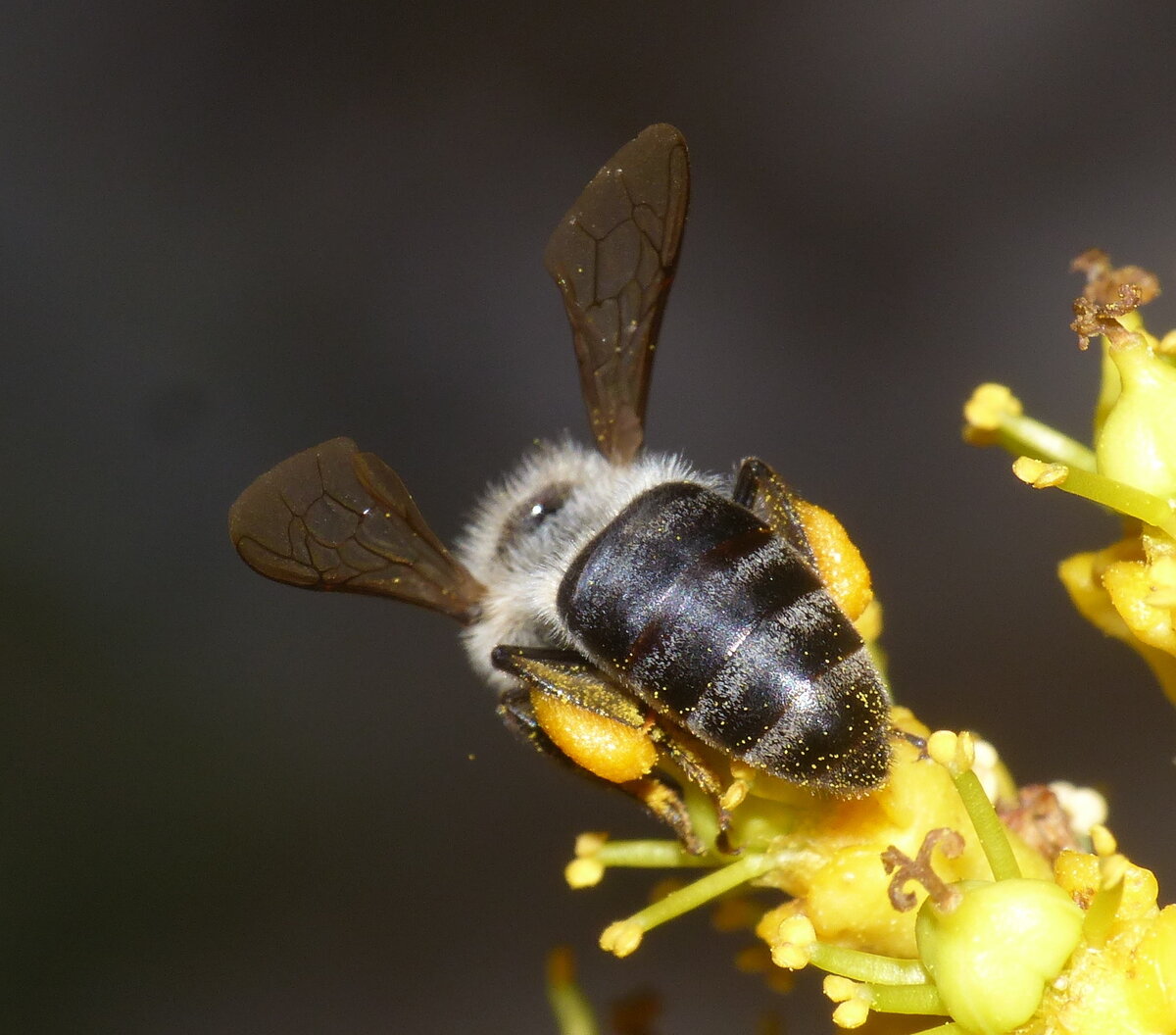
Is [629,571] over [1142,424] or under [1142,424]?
under

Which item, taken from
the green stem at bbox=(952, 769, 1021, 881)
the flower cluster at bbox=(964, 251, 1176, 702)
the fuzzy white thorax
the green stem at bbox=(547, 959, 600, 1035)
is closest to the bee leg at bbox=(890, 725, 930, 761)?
the green stem at bbox=(952, 769, 1021, 881)

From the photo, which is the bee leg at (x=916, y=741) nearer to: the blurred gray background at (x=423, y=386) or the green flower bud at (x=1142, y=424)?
the green flower bud at (x=1142, y=424)

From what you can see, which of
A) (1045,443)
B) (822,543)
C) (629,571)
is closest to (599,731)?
(629,571)

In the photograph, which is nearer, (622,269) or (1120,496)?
(1120,496)

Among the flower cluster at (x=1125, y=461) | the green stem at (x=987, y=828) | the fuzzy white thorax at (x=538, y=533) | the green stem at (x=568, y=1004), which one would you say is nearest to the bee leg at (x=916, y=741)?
the green stem at (x=987, y=828)

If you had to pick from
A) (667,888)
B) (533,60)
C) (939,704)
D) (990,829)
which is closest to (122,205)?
(533,60)

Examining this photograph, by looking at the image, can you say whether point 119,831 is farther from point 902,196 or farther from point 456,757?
point 902,196

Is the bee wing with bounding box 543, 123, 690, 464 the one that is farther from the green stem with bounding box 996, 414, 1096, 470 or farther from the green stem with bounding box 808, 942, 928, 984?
the green stem with bounding box 808, 942, 928, 984

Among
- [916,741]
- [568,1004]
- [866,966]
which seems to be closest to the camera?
[866,966]

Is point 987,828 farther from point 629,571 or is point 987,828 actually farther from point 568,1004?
point 568,1004
